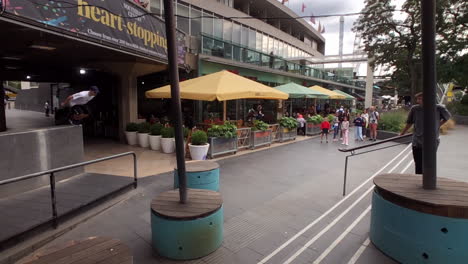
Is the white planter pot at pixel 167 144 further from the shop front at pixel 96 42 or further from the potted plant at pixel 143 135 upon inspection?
the shop front at pixel 96 42

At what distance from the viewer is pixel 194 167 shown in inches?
203

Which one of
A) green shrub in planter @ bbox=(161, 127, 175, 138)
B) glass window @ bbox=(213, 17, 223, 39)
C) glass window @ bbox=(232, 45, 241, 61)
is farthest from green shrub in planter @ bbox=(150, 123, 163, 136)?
A: glass window @ bbox=(213, 17, 223, 39)

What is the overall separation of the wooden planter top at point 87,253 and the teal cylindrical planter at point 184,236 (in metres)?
0.68

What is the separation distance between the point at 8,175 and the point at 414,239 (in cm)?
618

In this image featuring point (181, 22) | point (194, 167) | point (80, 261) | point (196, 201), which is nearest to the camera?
point (80, 261)

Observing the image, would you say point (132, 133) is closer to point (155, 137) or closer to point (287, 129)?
point (155, 137)

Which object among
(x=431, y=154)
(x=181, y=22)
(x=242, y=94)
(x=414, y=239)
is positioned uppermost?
(x=181, y=22)

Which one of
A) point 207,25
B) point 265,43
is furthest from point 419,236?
point 265,43

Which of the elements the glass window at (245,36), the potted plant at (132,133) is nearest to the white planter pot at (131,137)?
the potted plant at (132,133)

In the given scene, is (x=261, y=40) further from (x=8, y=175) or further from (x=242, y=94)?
(x=8, y=175)

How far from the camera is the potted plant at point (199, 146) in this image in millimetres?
8414

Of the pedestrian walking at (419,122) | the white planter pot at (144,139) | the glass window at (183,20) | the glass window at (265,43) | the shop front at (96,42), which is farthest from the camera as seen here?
the glass window at (265,43)

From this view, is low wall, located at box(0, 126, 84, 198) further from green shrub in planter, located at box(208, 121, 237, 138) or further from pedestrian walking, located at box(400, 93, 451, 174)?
pedestrian walking, located at box(400, 93, 451, 174)

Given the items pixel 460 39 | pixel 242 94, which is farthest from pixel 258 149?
pixel 460 39
